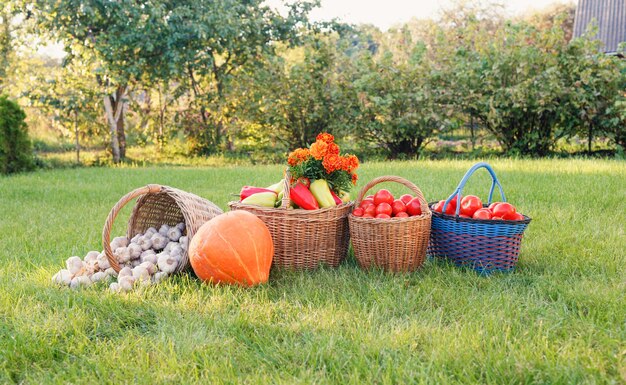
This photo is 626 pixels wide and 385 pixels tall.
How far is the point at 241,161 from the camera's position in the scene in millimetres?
11406

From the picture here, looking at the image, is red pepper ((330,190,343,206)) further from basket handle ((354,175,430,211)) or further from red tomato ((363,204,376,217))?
red tomato ((363,204,376,217))

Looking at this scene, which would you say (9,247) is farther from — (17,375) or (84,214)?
(17,375)

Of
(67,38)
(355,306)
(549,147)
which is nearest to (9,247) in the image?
(355,306)

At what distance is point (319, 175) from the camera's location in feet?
11.5

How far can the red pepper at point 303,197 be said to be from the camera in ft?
11.0

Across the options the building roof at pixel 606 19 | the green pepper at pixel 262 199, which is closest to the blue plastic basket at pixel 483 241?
the green pepper at pixel 262 199

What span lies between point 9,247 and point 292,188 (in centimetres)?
221

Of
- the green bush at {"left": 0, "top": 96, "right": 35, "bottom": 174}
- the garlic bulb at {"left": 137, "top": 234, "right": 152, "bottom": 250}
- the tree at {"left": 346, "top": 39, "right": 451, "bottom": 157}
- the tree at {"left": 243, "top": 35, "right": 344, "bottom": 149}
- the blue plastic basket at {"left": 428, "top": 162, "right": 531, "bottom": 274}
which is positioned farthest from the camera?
the tree at {"left": 243, "top": 35, "right": 344, "bottom": 149}

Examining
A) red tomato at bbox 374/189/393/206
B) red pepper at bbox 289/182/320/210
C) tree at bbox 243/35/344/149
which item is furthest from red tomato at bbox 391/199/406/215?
tree at bbox 243/35/344/149

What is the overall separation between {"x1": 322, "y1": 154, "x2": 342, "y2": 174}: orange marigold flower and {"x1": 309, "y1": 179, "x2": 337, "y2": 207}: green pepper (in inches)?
3.6

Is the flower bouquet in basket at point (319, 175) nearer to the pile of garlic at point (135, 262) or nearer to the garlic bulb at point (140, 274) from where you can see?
the pile of garlic at point (135, 262)

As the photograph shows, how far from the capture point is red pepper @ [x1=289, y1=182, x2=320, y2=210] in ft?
11.0

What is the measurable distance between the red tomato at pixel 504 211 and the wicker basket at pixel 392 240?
1.28 feet

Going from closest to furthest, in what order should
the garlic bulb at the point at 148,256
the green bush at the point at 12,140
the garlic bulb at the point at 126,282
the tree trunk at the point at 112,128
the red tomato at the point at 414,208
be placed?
the garlic bulb at the point at 126,282
the garlic bulb at the point at 148,256
the red tomato at the point at 414,208
the green bush at the point at 12,140
the tree trunk at the point at 112,128
